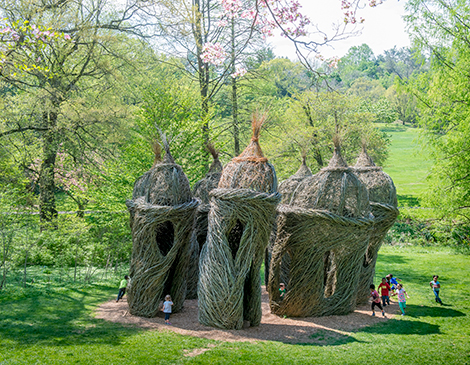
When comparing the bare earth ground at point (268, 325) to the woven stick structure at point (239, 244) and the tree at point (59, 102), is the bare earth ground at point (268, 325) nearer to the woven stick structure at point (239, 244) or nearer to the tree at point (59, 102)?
the woven stick structure at point (239, 244)

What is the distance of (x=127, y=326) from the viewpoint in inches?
369

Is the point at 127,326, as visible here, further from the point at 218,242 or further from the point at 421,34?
the point at 421,34

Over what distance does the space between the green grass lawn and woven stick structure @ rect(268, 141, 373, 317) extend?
3.79 ft

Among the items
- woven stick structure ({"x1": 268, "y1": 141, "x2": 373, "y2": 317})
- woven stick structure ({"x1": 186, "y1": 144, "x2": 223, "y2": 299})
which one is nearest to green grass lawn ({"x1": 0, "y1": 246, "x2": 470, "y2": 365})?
woven stick structure ({"x1": 268, "y1": 141, "x2": 373, "y2": 317})

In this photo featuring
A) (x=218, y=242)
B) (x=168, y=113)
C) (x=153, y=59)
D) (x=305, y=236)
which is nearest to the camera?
(x=218, y=242)

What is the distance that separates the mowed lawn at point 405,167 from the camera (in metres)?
38.6

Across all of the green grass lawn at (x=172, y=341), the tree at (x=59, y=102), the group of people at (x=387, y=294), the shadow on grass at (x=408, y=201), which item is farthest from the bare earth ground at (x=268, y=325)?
the shadow on grass at (x=408, y=201)

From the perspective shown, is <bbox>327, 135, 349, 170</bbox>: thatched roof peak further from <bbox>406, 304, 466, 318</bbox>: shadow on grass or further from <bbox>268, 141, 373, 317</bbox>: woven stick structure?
<bbox>406, 304, 466, 318</bbox>: shadow on grass

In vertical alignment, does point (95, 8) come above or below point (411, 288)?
above

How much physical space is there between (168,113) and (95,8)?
7226 mm

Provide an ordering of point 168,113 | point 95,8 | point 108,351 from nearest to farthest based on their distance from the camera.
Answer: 1. point 108,351
2. point 168,113
3. point 95,8

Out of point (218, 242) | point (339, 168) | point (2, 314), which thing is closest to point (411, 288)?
point (339, 168)

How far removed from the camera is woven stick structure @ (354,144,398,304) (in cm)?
1229

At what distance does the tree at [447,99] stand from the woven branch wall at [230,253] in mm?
14617
